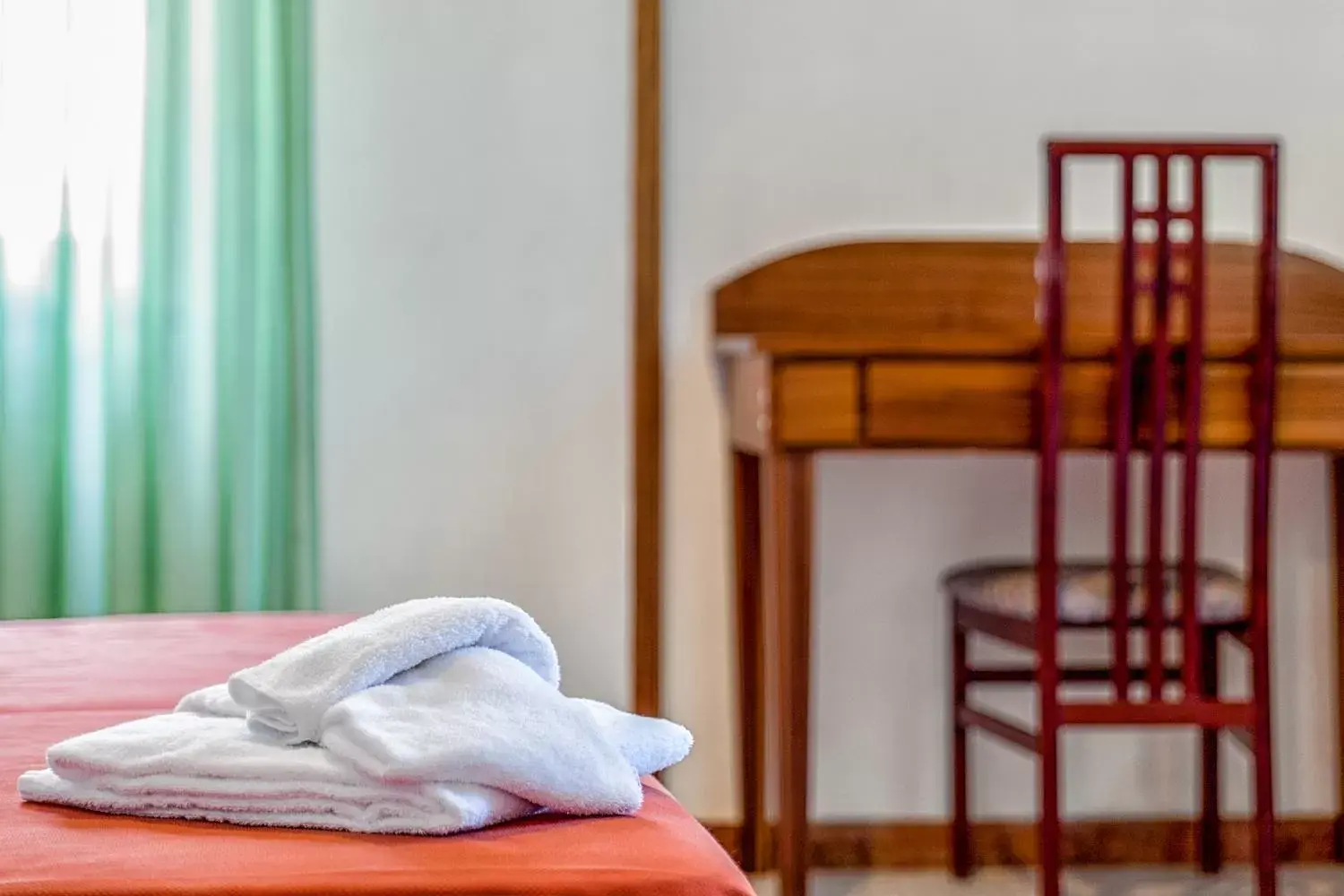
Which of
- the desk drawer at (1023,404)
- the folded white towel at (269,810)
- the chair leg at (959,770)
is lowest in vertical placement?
the chair leg at (959,770)

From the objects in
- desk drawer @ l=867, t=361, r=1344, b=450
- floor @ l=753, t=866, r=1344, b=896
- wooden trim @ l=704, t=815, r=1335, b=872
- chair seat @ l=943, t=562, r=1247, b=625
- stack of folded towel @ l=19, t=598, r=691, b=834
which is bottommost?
floor @ l=753, t=866, r=1344, b=896

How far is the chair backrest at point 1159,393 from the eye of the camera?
200 centimetres

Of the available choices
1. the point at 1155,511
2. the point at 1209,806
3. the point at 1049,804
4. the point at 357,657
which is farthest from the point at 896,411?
the point at 357,657

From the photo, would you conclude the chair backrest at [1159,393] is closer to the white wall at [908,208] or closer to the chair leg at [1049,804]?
the chair leg at [1049,804]

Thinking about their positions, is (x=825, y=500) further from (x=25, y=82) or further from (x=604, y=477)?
(x=25, y=82)

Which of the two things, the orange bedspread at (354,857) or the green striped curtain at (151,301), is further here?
the green striped curtain at (151,301)

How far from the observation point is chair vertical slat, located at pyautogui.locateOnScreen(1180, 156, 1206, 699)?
6.67ft

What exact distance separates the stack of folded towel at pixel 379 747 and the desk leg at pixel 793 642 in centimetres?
105

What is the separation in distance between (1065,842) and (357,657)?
6.74 ft

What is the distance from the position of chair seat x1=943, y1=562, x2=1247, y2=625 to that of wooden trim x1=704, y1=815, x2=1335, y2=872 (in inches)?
21.3

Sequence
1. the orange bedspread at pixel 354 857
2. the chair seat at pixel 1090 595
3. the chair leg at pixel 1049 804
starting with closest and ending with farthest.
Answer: the orange bedspread at pixel 354 857, the chair leg at pixel 1049 804, the chair seat at pixel 1090 595

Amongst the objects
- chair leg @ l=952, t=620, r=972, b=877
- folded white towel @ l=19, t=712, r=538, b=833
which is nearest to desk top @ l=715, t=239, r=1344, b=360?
Answer: chair leg @ l=952, t=620, r=972, b=877

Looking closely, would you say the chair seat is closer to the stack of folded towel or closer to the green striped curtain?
the green striped curtain

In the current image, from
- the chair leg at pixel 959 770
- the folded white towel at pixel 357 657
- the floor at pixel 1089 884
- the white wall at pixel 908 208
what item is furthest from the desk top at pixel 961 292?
the folded white towel at pixel 357 657
